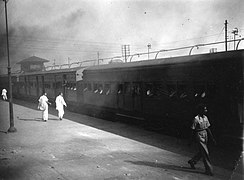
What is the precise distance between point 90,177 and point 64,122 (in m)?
8.08

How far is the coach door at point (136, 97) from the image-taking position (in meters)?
11.7

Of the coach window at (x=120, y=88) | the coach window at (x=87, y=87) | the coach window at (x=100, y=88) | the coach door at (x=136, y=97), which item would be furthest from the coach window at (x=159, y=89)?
the coach window at (x=87, y=87)

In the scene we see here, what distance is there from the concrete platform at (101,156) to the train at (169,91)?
2.36ft

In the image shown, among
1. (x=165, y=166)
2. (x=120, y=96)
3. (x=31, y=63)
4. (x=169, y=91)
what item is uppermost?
(x=31, y=63)

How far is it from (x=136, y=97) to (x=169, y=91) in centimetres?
218

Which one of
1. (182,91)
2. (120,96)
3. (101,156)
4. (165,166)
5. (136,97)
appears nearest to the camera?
(165,166)

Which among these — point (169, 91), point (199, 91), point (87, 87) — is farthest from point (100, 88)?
point (199, 91)

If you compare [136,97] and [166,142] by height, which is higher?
[136,97]

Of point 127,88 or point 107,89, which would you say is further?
point 107,89

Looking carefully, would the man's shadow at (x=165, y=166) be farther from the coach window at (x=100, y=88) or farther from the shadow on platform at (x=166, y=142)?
the coach window at (x=100, y=88)

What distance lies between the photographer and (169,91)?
33.0ft

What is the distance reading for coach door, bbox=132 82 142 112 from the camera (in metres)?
11.7

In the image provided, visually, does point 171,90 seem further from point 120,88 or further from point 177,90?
point 120,88

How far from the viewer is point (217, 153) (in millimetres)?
7734
